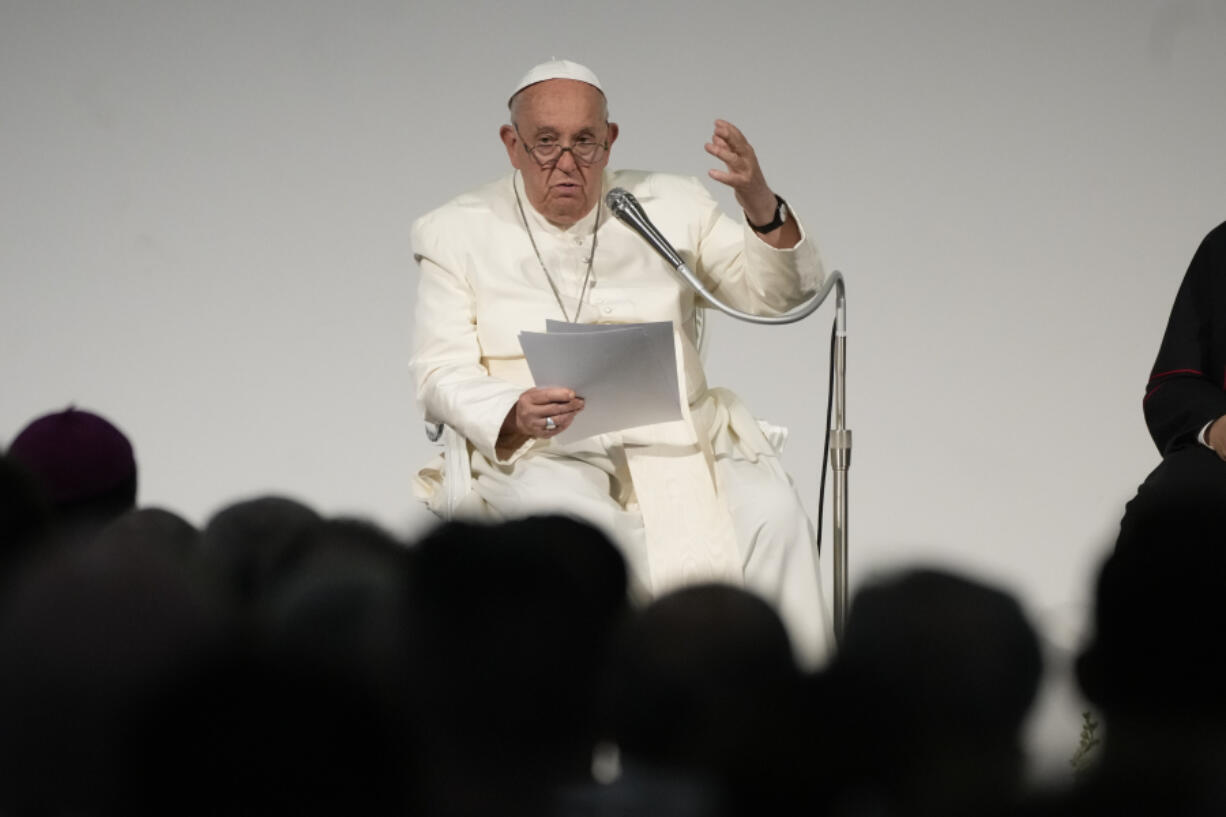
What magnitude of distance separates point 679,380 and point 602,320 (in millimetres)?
247

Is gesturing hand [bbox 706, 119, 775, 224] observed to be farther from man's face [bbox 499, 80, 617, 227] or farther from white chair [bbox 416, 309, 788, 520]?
white chair [bbox 416, 309, 788, 520]

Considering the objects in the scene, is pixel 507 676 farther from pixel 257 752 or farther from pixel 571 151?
pixel 571 151

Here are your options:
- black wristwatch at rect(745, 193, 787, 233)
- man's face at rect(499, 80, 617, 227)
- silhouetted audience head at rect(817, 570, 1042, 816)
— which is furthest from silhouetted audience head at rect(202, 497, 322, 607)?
man's face at rect(499, 80, 617, 227)

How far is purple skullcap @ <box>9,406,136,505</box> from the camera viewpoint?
162cm

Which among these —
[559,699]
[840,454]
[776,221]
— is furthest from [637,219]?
[559,699]

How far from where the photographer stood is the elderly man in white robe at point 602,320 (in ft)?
9.41

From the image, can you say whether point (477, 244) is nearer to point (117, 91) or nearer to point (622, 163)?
point (622, 163)

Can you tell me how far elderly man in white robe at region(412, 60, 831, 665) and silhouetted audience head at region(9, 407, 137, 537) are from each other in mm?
1134

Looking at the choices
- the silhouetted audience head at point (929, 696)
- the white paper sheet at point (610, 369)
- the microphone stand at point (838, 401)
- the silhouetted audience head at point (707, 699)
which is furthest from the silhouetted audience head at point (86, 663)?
the microphone stand at point (838, 401)

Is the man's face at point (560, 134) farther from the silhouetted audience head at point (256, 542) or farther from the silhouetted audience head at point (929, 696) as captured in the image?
the silhouetted audience head at point (929, 696)

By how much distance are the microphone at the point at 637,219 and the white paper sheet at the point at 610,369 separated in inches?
6.5

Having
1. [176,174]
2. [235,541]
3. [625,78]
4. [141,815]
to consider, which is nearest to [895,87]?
[625,78]

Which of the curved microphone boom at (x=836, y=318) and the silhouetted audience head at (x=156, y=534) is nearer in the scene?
the silhouetted audience head at (x=156, y=534)

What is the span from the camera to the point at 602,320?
3307mm
